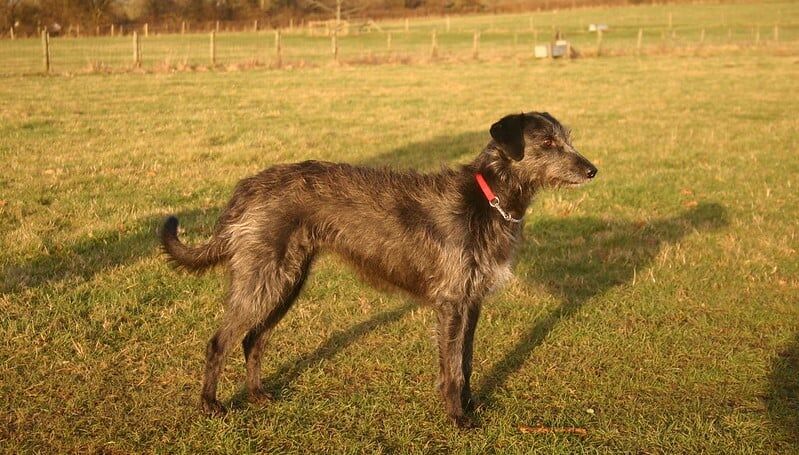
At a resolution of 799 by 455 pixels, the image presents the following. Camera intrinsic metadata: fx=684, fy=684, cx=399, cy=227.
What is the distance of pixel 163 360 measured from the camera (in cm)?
537

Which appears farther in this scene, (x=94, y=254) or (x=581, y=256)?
(x=581, y=256)

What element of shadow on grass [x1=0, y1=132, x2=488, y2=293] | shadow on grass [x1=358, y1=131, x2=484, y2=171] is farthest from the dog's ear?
shadow on grass [x1=358, y1=131, x2=484, y2=171]

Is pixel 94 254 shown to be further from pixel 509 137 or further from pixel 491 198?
pixel 509 137

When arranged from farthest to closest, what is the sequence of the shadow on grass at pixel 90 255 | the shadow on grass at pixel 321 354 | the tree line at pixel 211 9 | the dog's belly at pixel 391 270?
1. the tree line at pixel 211 9
2. the shadow on grass at pixel 90 255
3. the shadow on grass at pixel 321 354
4. the dog's belly at pixel 391 270

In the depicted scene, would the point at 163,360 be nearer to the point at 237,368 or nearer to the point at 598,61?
the point at 237,368

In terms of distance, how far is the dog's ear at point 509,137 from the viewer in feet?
15.3

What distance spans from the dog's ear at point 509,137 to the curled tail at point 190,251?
6.66 feet

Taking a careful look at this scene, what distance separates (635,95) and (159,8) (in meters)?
57.7

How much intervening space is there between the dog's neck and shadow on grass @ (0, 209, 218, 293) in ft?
12.6

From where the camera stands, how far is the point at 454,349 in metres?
4.62

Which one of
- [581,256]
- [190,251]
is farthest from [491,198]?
[581,256]

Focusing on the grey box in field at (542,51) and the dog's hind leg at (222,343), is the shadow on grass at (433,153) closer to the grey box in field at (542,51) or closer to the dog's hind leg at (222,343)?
the dog's hind leg at (222,343)

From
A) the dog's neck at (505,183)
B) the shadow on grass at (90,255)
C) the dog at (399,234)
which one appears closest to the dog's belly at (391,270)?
the dog at (399,234)

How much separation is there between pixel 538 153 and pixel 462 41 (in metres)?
58.2
